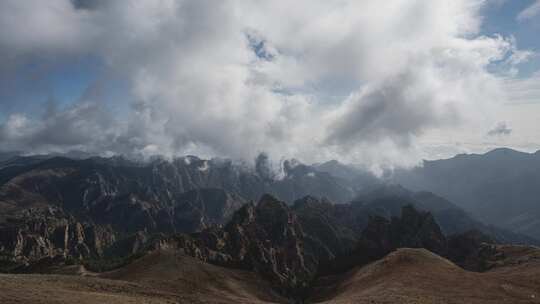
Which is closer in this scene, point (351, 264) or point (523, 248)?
point (523, 248)

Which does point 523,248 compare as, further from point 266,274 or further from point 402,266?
point 266,274

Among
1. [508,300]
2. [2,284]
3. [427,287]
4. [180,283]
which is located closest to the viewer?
[2,284]

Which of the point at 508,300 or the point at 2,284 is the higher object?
the point at 2,284

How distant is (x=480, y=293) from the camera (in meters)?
66.8

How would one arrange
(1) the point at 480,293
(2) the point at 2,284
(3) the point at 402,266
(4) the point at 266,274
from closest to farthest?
(2) the point at 2,284, (1) the point at 480,293, (3) the point at 402,266, (4) the point at 266,274

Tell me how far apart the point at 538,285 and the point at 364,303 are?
30.7 metres

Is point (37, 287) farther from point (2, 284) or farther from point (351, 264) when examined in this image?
point (351, 264)

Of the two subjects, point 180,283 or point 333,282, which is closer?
point 180,283

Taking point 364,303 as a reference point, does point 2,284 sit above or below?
above

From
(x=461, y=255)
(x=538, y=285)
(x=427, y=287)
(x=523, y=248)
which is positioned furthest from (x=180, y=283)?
(x=461, y=255)

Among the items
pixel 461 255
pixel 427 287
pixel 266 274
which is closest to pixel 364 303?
pixel 427 287

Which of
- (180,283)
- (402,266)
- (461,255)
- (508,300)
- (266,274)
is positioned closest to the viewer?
(508,300)

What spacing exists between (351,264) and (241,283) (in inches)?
2039

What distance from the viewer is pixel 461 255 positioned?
194m
